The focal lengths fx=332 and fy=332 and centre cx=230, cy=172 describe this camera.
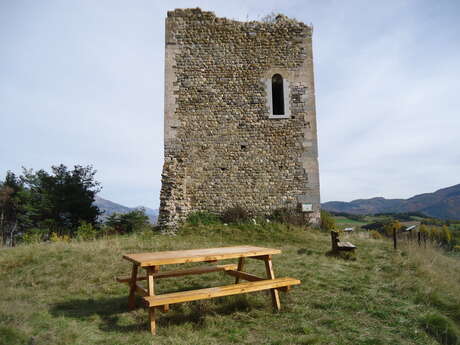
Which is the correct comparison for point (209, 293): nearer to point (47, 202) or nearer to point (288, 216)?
point (288, 216)

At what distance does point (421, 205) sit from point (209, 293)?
311 ft

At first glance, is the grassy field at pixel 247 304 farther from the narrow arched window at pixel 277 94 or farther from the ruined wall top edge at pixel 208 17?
the ruined wall top edge at pixel 208 17

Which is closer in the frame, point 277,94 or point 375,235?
point 375,235

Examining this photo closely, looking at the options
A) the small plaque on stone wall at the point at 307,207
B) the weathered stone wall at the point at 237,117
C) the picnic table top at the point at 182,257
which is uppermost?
the weathered stone wall at the point at 237,117

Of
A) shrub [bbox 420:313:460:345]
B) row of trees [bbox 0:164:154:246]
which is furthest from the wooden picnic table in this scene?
row of trees [bbox 0:164:154:246]

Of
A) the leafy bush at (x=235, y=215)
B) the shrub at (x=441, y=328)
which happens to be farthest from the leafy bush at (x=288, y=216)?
the shrub at (x=441, y=328)

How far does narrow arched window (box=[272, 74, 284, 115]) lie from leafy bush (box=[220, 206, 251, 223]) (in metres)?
3.45

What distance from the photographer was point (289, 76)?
10992 mm

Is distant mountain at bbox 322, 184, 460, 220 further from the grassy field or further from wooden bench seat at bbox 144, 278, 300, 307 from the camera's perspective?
wooden bench seat at bbox 144, 278, 300, 307

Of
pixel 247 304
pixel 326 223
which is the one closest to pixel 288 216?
pixel 326 223

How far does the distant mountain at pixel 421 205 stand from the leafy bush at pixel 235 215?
179 feet

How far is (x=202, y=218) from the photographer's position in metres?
10.1

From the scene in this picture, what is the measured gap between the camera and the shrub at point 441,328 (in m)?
3.27

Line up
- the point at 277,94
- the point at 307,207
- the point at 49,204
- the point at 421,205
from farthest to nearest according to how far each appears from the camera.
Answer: the point at 421,205 → the point at 49,204 → the point at 277,94 → the point at 307,207
